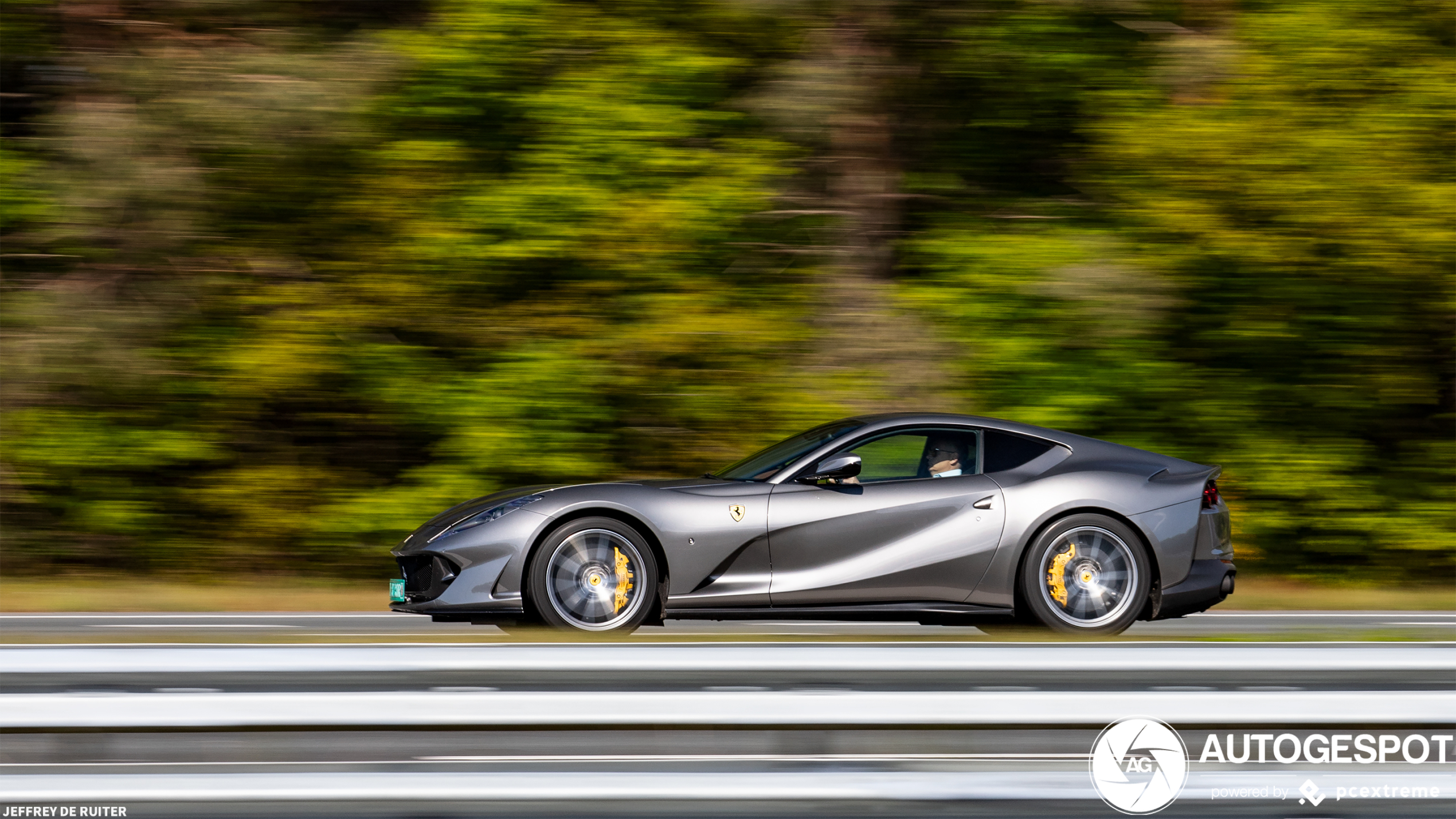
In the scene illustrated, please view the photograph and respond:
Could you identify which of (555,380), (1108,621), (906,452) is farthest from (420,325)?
(1108,621)

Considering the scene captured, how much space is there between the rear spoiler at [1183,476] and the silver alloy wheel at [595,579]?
8.38ft

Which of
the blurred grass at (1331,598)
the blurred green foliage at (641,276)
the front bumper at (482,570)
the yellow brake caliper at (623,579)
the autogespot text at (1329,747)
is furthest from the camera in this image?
the blurred green foliage at (641,276)

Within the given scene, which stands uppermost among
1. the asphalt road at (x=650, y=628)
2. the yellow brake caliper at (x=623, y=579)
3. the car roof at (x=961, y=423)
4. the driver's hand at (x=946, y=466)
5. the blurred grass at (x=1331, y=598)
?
the car roof at (x=961, y=423)

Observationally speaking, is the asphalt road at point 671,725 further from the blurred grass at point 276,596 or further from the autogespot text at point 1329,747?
the blurred grass at point 276,596

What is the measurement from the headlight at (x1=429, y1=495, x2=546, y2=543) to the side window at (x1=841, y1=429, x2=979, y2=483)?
1.58m

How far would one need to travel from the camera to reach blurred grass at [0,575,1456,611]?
9.01m

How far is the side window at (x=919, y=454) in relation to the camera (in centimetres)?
689

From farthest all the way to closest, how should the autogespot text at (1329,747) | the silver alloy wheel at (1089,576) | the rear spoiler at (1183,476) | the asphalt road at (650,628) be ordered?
the rear spoiler at (1183,476) < the silver alloy wheel at (1089,576) < the asphalt road at (650,628) < the autogespot text at (1329,747)

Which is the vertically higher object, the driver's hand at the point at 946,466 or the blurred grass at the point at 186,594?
the driver's hand at the point at 946,466

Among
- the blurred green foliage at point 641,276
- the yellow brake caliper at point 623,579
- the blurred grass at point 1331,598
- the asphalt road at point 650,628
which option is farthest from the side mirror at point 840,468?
the blurred green foliage at point 641,276

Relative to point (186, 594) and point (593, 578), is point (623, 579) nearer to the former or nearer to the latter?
point (593, 578)

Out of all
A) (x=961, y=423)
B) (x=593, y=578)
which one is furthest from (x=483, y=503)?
(x=961, y=423)

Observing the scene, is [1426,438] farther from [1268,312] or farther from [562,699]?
[562,699]

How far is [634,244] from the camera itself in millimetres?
11266
